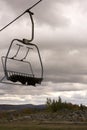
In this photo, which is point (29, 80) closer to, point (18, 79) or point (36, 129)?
point (18, 79)

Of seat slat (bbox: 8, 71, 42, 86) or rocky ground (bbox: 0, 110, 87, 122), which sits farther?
rocky ground (bbox: 0, 110, 87, 122)

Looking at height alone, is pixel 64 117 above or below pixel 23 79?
below

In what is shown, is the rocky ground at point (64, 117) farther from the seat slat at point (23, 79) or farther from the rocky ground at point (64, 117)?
the seat slat at point (23, 79)

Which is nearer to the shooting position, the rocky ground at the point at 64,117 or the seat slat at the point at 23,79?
the seat slat at the point at 23,79

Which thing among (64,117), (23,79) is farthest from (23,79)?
(64,117)

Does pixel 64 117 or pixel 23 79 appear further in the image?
pixel 64 117

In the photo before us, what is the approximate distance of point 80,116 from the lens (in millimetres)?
39344

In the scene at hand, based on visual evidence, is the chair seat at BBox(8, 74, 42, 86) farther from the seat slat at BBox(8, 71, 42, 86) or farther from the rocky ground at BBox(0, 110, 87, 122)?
the rocky ground at BBox(0, 110, 87, 122)

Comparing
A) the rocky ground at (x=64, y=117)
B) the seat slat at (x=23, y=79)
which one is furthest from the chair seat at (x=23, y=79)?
the rocky ground at (x=64, y=117)

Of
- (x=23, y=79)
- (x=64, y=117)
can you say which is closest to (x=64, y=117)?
(x=64, y=117)

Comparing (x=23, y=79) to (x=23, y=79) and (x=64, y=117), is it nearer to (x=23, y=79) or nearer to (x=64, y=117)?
(x=23, y=79)

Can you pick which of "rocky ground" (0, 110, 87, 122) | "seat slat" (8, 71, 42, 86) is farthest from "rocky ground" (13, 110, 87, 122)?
"seat slat" (8, 71, 42, 86)

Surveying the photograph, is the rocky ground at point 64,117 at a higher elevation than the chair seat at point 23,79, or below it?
below

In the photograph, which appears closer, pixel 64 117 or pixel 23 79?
pixel 23 79
